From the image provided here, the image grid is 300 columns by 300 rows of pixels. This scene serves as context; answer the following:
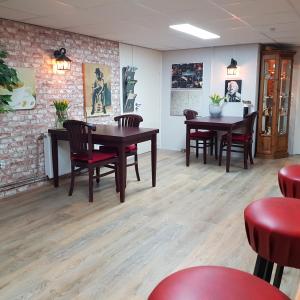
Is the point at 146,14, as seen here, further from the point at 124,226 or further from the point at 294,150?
the point at 294,150

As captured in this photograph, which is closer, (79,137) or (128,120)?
(79,137)

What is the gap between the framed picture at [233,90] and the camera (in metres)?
6.20

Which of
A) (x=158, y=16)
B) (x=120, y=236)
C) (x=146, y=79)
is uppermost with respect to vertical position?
(x=158, y=16)

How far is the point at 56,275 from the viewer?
7.61ft

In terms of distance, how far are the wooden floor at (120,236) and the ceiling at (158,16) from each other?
2.14 metres

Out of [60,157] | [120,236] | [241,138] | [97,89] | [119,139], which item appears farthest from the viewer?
[241,138]

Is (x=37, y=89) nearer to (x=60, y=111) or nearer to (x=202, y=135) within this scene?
(x=60, y=111)

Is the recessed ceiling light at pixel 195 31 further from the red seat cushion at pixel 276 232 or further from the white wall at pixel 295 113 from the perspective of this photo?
the red seat cushion at pixel 276 232

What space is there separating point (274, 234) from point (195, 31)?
13.2 ft

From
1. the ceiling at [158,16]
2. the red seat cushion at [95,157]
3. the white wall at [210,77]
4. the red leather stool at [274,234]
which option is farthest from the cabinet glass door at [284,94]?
the red leather stool at [274,234]

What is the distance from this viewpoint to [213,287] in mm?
987

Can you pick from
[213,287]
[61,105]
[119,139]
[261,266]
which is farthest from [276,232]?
[61,105]

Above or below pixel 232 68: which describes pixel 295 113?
below

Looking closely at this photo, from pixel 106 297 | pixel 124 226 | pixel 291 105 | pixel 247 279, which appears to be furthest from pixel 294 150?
pixel 247 279
